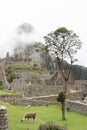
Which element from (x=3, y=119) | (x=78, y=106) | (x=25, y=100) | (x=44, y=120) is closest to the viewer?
(x=3, y=119)

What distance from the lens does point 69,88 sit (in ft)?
186

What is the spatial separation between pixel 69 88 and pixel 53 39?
15.2 metres

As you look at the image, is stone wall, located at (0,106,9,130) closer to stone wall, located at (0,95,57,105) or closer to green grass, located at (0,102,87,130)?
green grass, located at (0,102,87,130)

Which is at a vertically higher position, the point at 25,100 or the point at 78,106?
the point at 25,100

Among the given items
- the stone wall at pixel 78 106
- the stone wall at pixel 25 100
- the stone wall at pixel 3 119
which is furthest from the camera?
the stone wall at pixel 25 100

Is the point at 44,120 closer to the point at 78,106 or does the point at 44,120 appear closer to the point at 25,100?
the point at 78,106

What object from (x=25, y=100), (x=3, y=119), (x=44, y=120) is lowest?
(x=44, y=120)

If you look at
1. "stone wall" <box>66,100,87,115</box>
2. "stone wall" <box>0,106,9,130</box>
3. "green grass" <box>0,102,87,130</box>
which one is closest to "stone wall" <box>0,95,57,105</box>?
"stone wall" <box>66,100,87,115</box>

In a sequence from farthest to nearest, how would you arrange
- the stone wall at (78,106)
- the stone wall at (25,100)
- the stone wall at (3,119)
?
the stone wall at (25,100) < the stone wall at (78,106) < the stone wall at (3,119)

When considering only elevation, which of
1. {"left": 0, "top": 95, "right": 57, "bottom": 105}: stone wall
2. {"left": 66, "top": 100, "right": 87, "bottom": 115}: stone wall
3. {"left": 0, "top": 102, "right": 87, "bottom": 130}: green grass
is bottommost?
{"left": 0, "top": 102, "right": 87, "bottom": 130}: green grass

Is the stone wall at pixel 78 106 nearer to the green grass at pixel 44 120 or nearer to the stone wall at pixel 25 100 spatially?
the green grass at pixel 44 120

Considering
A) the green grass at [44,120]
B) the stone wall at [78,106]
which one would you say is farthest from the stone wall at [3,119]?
the stone wall at [78,106]

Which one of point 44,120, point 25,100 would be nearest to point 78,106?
point 25,100

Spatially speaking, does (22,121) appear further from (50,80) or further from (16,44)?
(16,44)
